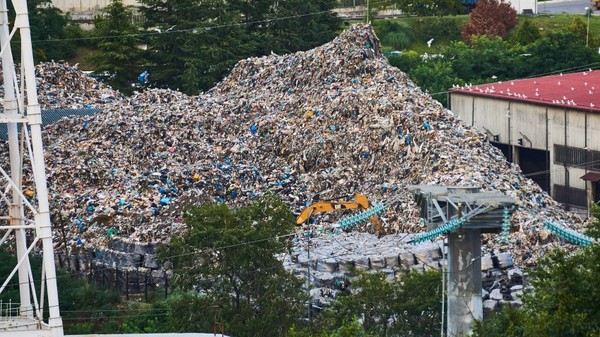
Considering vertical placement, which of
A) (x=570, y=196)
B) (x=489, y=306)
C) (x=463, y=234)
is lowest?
(x=570, y=196)

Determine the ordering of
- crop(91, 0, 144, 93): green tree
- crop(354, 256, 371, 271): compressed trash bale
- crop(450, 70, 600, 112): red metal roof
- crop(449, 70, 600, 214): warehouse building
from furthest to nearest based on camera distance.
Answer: crop(91, 0, 144, 93): green tree
crop(450, 70, 600, 112): red metal roof
crop(449, 70, 600, 214): warehouse building
crop(354, 256, 371, 271): compressed trash bale

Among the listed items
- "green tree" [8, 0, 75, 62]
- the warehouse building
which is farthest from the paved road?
the warehouse building

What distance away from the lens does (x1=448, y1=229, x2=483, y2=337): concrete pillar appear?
25203mm

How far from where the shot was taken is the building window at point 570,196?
40219mm

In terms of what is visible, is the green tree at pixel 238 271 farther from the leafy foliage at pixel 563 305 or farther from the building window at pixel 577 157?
the building window at pixel 577 157

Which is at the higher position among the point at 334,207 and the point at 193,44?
the point at 193,44

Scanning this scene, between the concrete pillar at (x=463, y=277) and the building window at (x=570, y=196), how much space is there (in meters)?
15.3

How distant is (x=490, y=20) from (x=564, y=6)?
12181 mm

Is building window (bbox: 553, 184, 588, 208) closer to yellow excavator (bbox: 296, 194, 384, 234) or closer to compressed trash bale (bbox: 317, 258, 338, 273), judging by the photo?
yellow excavator (bbox: 296, 194, 384, 234)

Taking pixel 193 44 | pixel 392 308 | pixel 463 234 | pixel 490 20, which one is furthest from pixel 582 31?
pixel 463 234

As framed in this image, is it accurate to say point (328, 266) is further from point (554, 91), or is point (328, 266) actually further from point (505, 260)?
point (554, 91)

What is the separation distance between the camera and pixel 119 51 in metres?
51.9

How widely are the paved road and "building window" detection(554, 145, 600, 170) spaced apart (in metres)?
31.8

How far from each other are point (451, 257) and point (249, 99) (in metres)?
15.9
